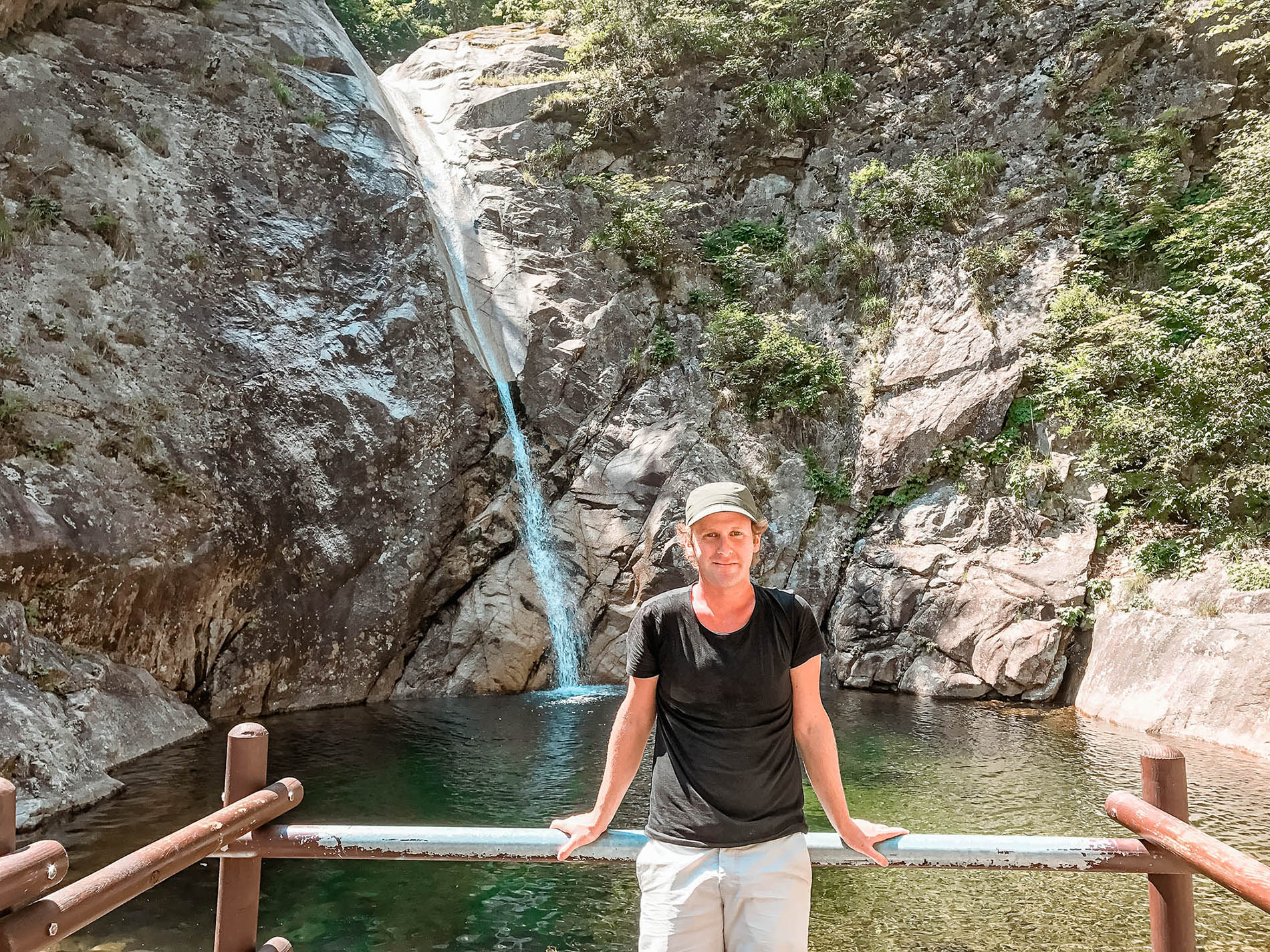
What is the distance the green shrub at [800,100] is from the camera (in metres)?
20.6

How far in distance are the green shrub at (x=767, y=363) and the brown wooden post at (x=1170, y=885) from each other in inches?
574

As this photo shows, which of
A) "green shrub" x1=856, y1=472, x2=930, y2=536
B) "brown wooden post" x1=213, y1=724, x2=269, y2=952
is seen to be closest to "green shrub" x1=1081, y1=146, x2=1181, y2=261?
"green shrub" x1=856, y1=472, x2=930, y2=536

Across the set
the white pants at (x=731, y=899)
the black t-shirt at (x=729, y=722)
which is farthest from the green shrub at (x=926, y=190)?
the white pants at (x=731, y=899)

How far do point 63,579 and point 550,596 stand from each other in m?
7.75

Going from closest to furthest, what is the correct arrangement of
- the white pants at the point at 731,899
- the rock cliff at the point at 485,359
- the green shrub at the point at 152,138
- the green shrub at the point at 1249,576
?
1. the white pants at the point at 731,899
2. the green shrub at the point at 1249,576
3. the rock cliff at the point at 485,359
4. the green shrub at the point at 152,138

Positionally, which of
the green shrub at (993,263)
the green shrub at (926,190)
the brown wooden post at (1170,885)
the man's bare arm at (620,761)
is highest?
the green shrub at (926,190)

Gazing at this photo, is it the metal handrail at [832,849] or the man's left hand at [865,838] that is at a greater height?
the man's left hand at [865,838]

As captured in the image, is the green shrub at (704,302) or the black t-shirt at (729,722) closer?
the black t-shirt at (729,722)

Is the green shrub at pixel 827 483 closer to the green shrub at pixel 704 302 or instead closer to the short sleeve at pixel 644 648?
the green shrub at pixel 704 302

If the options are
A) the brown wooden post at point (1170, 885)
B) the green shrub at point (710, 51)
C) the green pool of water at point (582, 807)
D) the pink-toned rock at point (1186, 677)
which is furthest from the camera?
the green shrub at point (710, 51)

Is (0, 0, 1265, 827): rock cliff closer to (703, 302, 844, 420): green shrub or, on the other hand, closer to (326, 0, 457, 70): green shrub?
(703, 302, 844, 420): green shrub

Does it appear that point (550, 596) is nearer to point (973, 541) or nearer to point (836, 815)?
point (973, 541)

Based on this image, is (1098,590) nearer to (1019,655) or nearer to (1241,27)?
(1019,655)

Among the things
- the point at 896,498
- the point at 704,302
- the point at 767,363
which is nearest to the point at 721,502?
the point at 896,498
